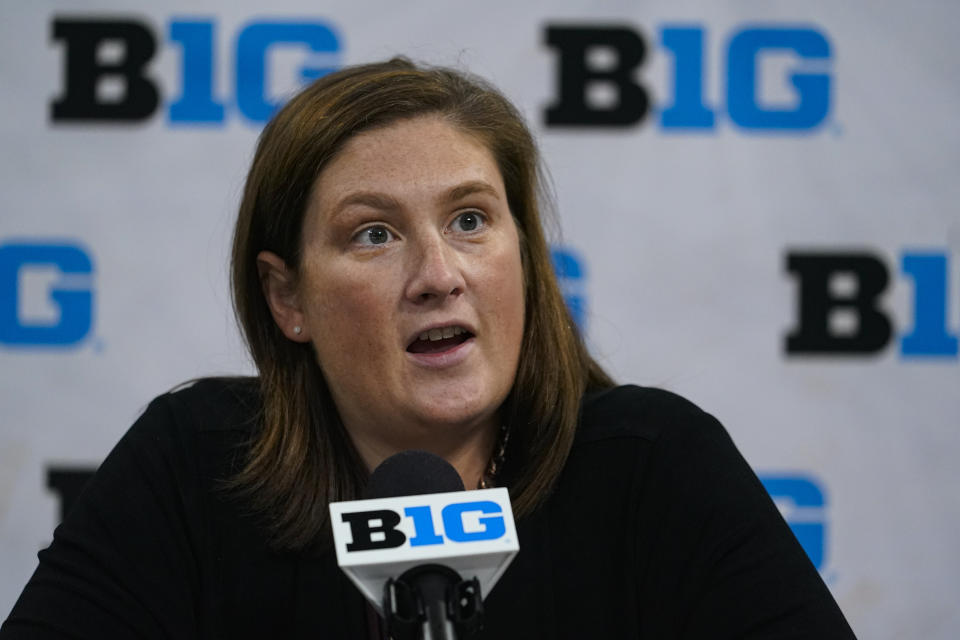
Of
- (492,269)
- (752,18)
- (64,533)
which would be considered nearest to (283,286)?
(492,269)

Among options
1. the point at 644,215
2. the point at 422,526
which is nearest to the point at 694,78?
the point at 644,215

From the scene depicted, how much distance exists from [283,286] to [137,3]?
49.6 inches

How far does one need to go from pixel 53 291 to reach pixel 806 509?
1.89 m

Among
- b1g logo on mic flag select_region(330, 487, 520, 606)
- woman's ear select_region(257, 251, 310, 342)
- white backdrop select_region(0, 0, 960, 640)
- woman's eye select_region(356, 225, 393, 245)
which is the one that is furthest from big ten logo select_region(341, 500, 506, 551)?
white backdrop select_region(0, 0, 960, 640)

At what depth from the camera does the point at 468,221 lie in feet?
5.63

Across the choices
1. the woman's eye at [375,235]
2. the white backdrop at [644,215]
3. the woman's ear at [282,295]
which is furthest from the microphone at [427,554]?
the white backdrop at [644,215]

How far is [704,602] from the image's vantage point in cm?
151

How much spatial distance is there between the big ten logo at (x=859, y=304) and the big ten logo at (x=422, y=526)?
1.79m

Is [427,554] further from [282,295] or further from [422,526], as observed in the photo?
[282,295]

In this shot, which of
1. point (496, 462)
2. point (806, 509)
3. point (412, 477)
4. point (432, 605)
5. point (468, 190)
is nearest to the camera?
point (432, 605)

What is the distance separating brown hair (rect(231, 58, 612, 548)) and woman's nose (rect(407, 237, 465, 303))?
0.75ft

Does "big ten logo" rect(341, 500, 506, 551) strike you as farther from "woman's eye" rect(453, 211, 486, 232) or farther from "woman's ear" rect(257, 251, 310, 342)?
"woman's ear" rect(257, 251, 310, 342)

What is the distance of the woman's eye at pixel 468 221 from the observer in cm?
170

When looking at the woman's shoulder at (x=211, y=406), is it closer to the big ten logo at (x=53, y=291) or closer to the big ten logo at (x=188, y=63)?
the big ten logo at (x=53, y=291)
